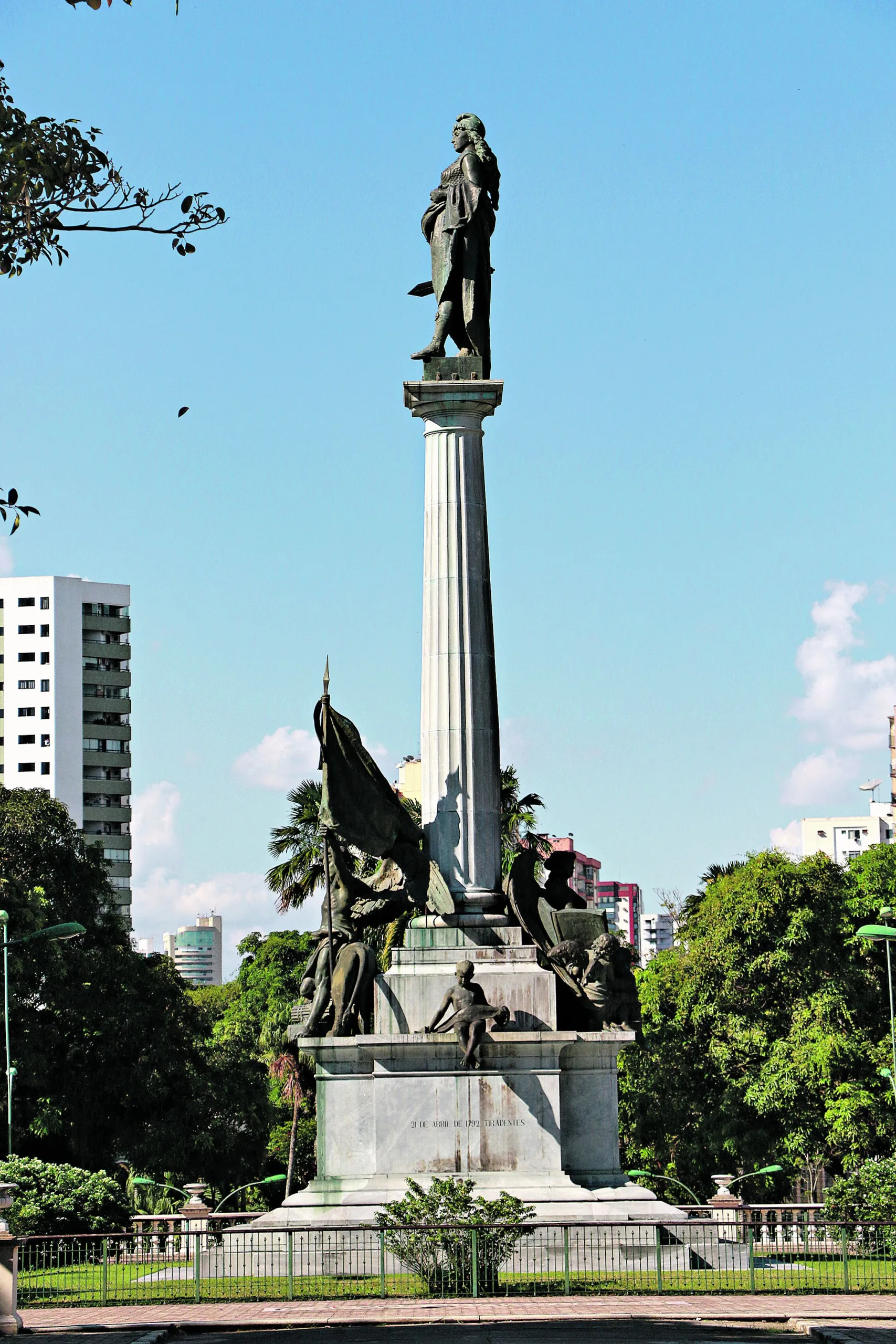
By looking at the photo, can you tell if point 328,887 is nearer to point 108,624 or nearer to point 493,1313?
point 493,1313

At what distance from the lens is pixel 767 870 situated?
52125 millimetres

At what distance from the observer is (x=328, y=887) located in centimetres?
2791

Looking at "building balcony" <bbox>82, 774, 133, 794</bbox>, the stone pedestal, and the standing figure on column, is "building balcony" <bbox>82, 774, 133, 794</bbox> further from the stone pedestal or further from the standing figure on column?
the stone pedestal

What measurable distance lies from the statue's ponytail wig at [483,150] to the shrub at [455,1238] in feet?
52.4

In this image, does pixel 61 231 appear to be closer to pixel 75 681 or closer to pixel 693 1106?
pixel 693 1106

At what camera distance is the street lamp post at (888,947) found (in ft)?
105

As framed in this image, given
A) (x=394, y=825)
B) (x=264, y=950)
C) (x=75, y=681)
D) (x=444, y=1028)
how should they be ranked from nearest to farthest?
(x=444, y=1028) < (x=394, y=825) < (x=264, y=950) < (x=75, y=681)

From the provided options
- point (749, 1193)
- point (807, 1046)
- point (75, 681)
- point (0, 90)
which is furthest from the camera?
point (75, 681)

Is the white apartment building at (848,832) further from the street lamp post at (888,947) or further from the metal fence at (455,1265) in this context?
the metal fence at (455,1265)

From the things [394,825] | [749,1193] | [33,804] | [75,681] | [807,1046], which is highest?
[75,681]

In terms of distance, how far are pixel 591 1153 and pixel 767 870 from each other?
87.8 feet

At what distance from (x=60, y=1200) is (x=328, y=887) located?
8.19 m

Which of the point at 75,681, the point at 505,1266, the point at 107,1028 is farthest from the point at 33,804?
the point at 75,681

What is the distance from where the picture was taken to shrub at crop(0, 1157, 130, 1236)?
31.3 meters
